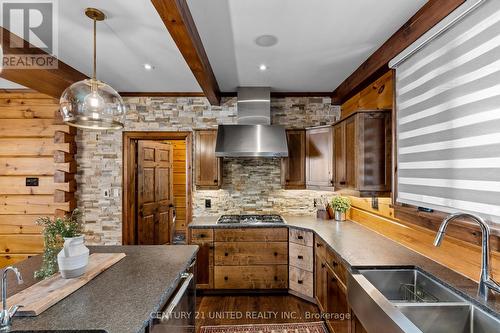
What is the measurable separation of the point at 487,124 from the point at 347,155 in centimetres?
150

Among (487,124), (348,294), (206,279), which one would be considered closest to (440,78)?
(487,124)

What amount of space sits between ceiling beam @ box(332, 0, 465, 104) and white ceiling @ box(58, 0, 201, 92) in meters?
1.91

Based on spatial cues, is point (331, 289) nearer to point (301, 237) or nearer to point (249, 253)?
point (301, 237)

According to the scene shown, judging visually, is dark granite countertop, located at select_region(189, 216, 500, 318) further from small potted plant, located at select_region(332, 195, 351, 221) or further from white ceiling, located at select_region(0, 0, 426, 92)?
white ceiling, located at select_region(0, 0, 426, 92)

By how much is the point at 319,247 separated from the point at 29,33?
3.31m

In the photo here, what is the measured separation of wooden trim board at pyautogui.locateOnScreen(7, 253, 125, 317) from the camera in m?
1.23

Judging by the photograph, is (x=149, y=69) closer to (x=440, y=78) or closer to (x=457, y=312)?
(x=440, y=78)

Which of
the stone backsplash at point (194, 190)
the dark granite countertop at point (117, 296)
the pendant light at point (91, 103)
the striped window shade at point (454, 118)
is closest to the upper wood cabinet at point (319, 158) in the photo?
the stone backsplash at point (194, 190)

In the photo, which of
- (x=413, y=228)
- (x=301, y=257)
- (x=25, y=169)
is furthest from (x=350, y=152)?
(x=25, y=169)

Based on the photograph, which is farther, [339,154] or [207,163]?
[207,163]

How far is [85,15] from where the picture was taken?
6.56 feet

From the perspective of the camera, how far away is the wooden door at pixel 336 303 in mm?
2037

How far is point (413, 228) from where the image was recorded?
7.24 feet

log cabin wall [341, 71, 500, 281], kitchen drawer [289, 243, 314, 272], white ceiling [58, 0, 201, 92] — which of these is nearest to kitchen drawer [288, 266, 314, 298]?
kitchen drawer [289, 243, 314, 272]
